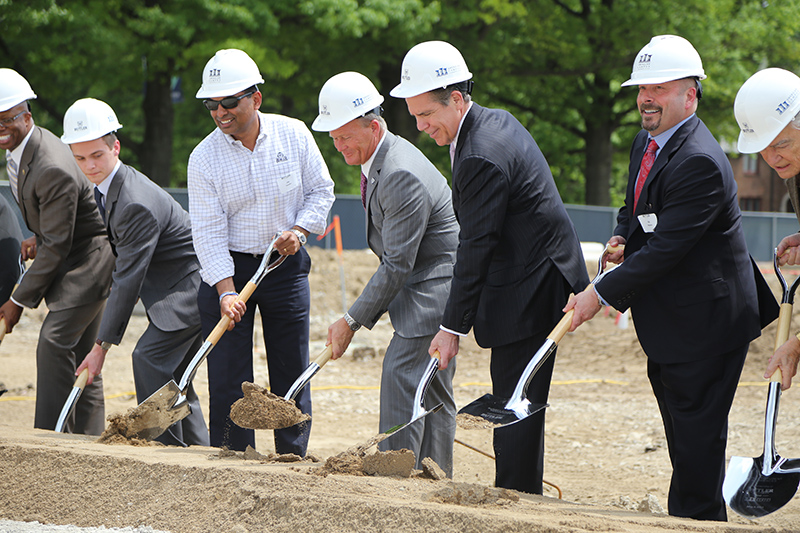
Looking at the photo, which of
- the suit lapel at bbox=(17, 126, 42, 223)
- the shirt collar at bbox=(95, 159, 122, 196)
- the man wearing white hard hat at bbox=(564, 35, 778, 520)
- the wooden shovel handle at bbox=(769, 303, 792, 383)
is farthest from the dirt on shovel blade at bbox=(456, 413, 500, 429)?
the suit lapel at bbox=(17, 126, 42, 223)

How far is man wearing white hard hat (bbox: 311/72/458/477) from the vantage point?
13.7ft

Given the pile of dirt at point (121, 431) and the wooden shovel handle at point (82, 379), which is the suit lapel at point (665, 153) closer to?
the pile of dirt at point (121, 431)

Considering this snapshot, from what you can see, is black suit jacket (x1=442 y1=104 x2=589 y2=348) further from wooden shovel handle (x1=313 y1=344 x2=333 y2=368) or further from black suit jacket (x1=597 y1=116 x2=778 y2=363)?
wooden shovel handle (x1=313 y1=344 x2=333 y2=368)

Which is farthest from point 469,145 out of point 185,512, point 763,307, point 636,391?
point 636,391

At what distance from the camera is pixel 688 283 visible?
3.56 metres

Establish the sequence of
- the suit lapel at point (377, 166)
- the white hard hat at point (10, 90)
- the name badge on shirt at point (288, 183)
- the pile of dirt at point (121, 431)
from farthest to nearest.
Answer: the white hard hat at point (10, 90) < the name badge on shirt at point (288, 183) < the pile of dirt at point (121, 431) < the suit lapel at point (377, 166)

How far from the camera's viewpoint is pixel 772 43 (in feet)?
72.0

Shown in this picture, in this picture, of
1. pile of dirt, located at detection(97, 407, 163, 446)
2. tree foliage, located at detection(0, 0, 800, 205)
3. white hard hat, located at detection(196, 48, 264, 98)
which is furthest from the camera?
tree foliage, located at detection(0, 0, 800, 205)

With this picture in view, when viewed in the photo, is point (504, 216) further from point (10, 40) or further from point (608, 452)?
point (10, 40)

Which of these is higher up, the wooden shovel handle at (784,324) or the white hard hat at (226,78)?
the white hard hat at (226,78)

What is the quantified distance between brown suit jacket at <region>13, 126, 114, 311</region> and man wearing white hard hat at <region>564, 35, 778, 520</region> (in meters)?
3.24

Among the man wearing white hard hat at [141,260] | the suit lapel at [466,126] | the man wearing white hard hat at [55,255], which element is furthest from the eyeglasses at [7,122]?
the suit lapel at [466,126]

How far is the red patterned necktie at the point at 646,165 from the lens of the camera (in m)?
3.77

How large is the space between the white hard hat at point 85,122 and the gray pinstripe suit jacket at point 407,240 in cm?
176
